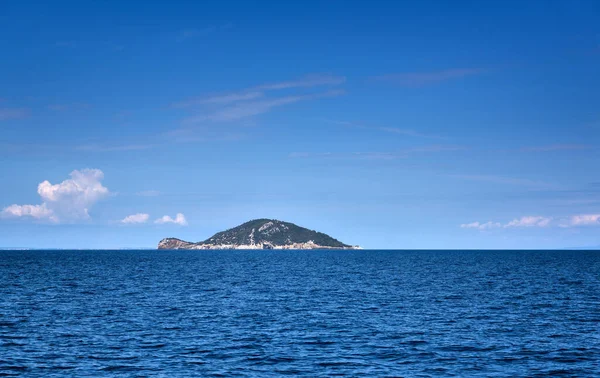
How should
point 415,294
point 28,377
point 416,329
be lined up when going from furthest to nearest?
1. point 415,294
2. point 416,329
3. point 28,377

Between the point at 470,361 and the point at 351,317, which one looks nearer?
the point at 470,361

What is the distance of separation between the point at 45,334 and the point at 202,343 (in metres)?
14.5

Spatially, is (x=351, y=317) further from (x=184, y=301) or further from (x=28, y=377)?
(x=28, y=377)

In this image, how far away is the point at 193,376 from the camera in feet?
115

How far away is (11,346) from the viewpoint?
42938 millimetres

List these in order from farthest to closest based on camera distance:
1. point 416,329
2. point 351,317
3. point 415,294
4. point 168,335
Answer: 1. point 415,294
2. point 351,317
3. point 416,329
4. point 168,335

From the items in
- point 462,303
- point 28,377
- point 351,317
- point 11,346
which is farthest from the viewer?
point 462,303

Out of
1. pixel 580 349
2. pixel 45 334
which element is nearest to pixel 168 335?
pixel 45 334

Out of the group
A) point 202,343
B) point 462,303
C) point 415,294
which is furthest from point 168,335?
point 415,294

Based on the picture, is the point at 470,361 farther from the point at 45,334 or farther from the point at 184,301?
the point at 184,301

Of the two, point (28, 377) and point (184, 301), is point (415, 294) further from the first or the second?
point (28, 377)

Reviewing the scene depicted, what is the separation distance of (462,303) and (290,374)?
42510 millimetres

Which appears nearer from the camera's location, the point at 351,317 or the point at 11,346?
the point at 11,346

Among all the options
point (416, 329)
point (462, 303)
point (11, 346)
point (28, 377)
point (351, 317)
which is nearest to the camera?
point (28, 377)
